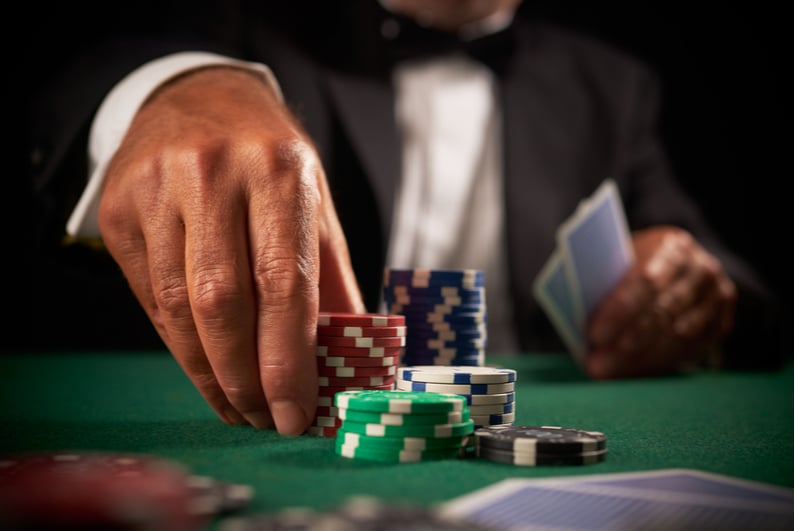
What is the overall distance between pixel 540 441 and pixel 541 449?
16mm

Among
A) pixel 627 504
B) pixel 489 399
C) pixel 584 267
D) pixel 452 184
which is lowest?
pixel 627 504

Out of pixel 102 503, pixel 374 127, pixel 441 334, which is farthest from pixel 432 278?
pixel 102 503

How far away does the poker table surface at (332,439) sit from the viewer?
143cm

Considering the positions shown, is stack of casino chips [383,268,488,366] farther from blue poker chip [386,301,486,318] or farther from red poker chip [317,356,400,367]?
red poker chip [317,356,400,367]

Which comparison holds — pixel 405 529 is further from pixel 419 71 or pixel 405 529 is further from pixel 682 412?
pixel 419 71

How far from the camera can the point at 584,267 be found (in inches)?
139

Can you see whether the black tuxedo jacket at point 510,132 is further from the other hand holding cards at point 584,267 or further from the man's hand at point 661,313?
the other hand holding cards at point 584,267

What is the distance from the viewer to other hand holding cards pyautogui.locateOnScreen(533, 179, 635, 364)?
3488 mm

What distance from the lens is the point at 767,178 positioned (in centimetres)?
597

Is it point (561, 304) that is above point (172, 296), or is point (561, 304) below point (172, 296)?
above

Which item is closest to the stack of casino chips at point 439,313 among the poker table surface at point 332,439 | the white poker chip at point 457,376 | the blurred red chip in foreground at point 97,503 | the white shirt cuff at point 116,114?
the poker table surface at point 332,439

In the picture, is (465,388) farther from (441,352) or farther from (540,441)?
(441,352)

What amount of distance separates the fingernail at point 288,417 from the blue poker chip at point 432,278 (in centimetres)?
90

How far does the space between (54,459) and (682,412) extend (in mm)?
1771
